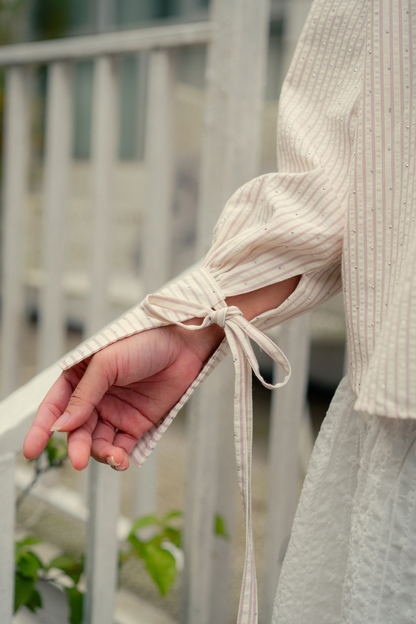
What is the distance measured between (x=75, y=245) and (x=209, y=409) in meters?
1.95

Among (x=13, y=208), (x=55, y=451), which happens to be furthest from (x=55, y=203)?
(x=55, y=451)

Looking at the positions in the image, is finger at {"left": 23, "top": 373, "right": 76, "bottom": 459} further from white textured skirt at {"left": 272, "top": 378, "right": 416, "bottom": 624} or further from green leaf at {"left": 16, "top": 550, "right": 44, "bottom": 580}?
green leaf at {"left": 16, "top": 550, "right": 44, "bottom": 580}

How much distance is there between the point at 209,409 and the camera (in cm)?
86

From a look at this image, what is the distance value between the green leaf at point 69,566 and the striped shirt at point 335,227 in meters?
0.51

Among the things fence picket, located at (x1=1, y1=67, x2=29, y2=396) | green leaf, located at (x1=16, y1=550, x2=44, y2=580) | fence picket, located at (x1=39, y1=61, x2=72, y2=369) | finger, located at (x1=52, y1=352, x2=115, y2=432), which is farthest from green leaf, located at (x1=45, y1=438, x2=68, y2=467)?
finger, located at (x1=52, y1=352, x2=115, y2=432)

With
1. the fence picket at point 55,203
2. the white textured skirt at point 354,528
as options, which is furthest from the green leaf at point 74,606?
the fence picket at point 55,203

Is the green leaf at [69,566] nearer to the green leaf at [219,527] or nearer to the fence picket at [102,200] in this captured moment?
the green leaf at [219,527]

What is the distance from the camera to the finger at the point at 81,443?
382 mm

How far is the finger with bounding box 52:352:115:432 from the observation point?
1.32ft

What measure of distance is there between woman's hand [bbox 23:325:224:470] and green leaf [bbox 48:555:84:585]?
531 mm

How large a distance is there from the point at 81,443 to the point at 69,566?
58 centimetres

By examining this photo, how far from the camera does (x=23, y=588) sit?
30.2 inches

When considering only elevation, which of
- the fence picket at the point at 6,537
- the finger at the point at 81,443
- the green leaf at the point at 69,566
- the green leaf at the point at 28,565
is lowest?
the green leaf at the point at 69,566

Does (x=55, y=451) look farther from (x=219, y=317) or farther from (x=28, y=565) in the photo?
(x=219, y=317)
